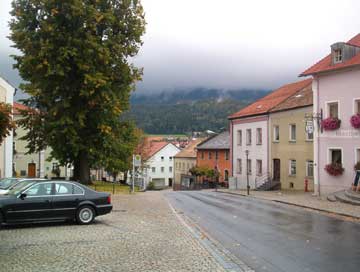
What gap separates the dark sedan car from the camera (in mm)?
14883

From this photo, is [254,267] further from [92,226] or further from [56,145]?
[56,145]

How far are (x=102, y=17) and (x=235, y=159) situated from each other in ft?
94.6

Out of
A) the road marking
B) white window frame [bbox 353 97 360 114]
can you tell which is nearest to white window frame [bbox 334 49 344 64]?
white window frame [bbox 353 97 360 114]

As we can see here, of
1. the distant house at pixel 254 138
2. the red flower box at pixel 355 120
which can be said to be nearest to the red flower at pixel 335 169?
the red flower box at pixel 355 120

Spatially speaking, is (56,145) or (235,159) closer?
(56,145)

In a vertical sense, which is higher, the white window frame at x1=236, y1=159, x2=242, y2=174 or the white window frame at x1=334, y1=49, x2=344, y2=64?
the white window frame at x1=334, y1=49, x2=344, y2=64

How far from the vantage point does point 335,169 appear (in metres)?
31.1

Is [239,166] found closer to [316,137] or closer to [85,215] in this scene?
[316,137]

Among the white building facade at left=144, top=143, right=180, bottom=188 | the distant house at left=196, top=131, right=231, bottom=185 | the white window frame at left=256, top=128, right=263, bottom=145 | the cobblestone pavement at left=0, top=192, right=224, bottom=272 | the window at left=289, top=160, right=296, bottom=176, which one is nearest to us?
the cobblestone pavement at left=0, top=192, right=224, bottom=272

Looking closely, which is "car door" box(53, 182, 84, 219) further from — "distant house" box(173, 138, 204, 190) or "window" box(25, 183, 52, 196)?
"distant house" box(173, 138, 204, 190)

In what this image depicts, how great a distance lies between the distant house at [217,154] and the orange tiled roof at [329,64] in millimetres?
31311

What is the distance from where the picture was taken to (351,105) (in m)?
30.2

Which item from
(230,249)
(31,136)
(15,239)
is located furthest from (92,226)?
(31,136)

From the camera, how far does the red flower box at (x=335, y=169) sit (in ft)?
101
